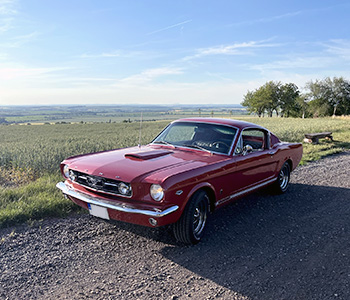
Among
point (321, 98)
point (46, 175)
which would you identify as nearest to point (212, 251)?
point (46, 175)

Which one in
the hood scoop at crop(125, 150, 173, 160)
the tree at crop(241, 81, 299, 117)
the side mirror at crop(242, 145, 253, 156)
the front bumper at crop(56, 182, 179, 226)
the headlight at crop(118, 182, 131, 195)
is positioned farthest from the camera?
the tree at crop(241, 81, 299, 117)

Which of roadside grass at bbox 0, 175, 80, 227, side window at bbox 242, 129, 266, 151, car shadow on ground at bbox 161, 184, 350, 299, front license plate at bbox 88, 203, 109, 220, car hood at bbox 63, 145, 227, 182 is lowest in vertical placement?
car shadow on ground at bbox 161, 184, 350, 299

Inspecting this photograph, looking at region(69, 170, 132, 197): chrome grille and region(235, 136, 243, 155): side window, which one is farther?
region(235, 136, 243, 155): side window

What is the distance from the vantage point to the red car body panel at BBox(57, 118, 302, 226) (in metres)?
3.42

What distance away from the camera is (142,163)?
392 centimetres

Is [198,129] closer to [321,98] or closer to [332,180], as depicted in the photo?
[332,180]

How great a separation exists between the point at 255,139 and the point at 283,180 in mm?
1075

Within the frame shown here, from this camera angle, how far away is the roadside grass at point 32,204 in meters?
4.42

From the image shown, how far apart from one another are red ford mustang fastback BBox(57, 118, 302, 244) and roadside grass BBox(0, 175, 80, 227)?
596 mm

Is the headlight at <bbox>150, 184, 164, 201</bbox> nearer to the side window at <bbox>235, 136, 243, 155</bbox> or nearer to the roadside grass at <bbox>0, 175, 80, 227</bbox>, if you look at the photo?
the side window at <bbox>235, 136, 243, 155</bbox>

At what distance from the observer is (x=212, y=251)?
3.66 metres

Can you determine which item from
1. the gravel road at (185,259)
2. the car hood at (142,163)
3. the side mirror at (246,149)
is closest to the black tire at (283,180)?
the gravel road at (185,259)

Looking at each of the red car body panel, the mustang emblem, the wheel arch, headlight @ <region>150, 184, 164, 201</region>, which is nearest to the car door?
the red car body panel

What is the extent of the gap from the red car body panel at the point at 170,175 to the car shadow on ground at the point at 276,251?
0.43 m
